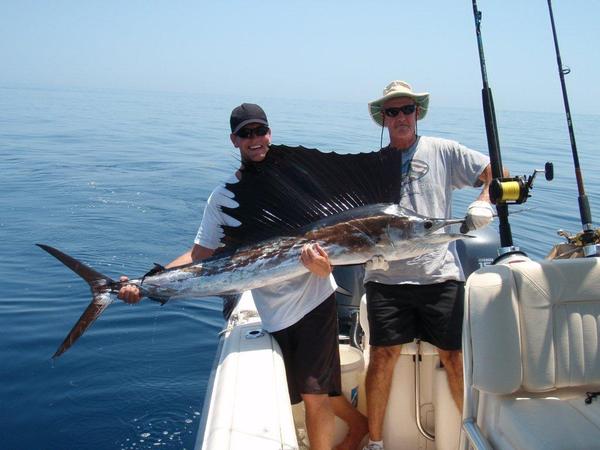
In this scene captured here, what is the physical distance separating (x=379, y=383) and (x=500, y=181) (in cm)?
90

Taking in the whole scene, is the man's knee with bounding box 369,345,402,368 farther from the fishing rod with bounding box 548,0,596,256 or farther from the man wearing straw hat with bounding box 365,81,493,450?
the fishing rod with bounding box 548,0,596,256

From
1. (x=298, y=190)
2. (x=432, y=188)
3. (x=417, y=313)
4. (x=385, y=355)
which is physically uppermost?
(x=298, y=190)

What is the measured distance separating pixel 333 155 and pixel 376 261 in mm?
448

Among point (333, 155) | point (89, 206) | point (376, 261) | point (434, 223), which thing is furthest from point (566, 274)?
point (89, 206)

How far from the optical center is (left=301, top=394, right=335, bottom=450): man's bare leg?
194cm

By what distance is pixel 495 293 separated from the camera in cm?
168

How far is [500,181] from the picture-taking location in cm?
196

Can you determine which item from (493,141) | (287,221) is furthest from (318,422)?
(493,141)

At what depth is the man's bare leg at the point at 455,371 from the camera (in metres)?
2.12

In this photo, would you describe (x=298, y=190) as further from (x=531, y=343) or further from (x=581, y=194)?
(x=581, y=194)

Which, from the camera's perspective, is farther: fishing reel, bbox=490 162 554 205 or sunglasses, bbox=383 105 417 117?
sunglasses, bbox=383 105 417 117

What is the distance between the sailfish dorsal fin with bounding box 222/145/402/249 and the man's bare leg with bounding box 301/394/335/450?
0.61m

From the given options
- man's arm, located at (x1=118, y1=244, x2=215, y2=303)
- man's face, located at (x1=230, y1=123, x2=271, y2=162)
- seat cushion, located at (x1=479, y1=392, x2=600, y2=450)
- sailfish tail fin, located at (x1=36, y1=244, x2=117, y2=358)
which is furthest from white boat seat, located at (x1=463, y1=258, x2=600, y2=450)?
sailfish tail fin, located at (x1=36, y1=244, x2=117, y2=358)

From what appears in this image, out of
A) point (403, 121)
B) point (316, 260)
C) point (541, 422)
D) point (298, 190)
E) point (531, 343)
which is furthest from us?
point (403, 121)
